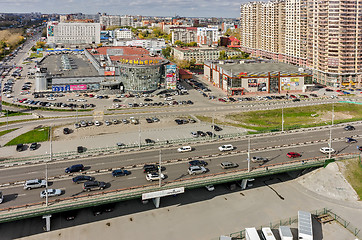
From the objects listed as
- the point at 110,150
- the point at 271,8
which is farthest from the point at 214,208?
the point at 271,8

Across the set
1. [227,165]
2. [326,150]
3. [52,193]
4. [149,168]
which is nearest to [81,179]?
[52,193]

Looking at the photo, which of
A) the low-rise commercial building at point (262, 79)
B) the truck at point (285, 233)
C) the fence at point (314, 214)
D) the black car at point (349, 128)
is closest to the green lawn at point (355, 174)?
the fence at point (314, 214)

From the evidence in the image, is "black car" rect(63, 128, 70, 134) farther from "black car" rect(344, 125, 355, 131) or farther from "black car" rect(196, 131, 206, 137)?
"black car" rect(344, 125, 355, 131)

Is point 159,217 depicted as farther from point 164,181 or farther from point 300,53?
point 300,53

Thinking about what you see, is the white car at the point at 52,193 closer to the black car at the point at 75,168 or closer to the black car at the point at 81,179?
the black car at the point at 81,179

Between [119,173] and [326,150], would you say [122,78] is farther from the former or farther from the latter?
[326,150]
